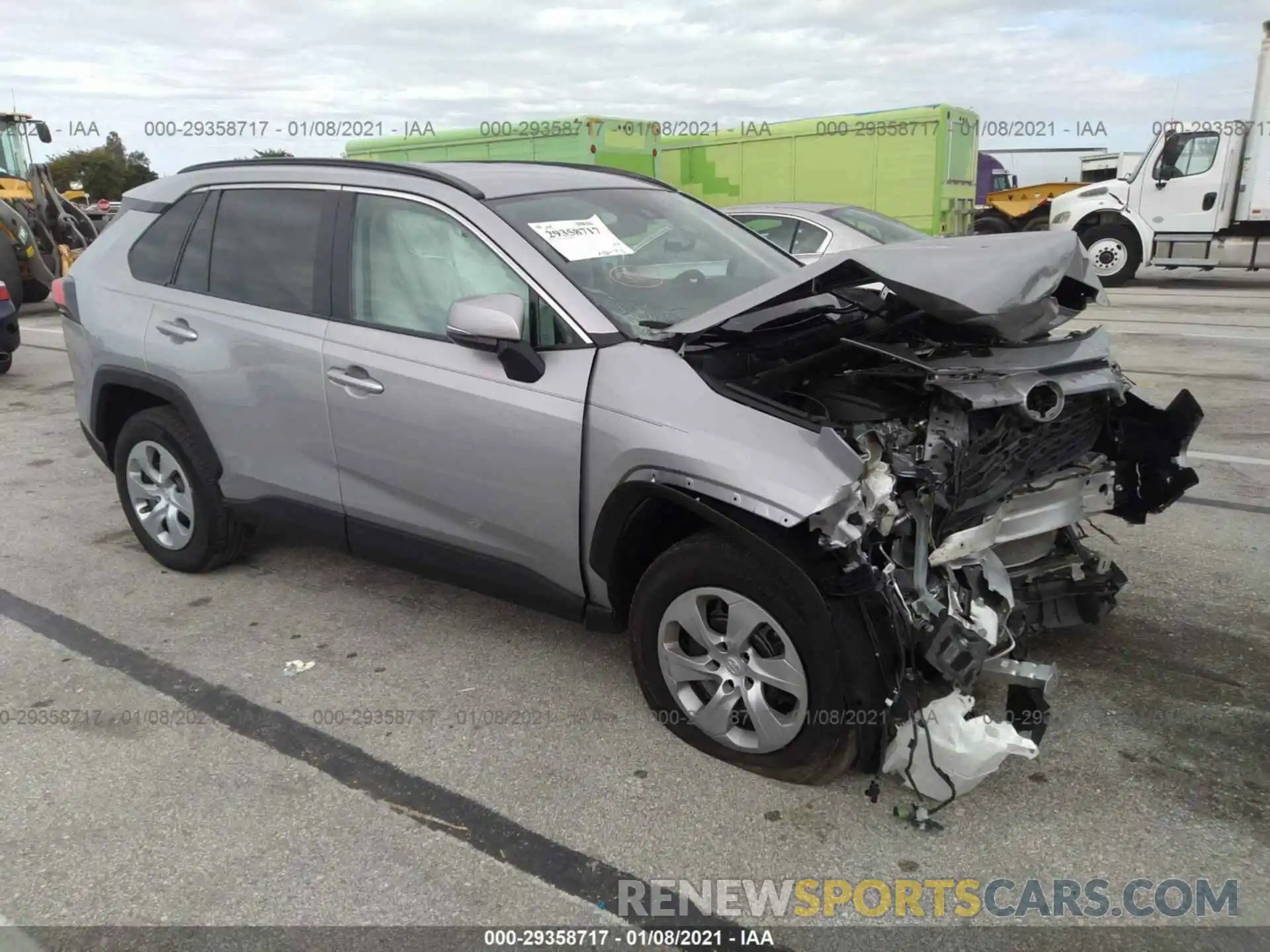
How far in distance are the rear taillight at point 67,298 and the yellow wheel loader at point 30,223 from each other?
9687mm

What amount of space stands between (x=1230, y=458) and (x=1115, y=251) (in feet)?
38.8

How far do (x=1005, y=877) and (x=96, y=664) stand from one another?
3.39 m

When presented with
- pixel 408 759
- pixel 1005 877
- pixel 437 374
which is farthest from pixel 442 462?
pixel 1005 877

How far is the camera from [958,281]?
2828mm

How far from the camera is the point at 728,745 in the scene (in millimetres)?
2996

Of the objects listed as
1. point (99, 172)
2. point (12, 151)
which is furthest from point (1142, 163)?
point (99, 172)

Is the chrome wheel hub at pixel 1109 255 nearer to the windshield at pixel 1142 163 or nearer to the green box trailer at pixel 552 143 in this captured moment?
the windshield at pixel 1142 163

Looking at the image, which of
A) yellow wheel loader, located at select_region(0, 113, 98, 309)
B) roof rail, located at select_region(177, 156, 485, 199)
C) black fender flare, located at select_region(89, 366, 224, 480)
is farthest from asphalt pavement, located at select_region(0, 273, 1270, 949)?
yellow wheel loader, located at select_region(0, 113, 98, 309)

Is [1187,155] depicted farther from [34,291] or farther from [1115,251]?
[34,291]

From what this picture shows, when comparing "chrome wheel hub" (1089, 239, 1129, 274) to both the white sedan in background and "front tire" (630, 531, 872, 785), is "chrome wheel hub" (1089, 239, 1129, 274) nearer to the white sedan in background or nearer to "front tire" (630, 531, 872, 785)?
the white sedan in background

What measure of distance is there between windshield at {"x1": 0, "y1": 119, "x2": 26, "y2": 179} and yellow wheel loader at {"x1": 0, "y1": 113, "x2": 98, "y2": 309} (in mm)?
11

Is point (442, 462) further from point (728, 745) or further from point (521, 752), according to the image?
point (728, 745)

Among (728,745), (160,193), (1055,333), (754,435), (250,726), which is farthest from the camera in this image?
(160,193)

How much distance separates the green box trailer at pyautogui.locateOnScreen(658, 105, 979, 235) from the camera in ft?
46.6
